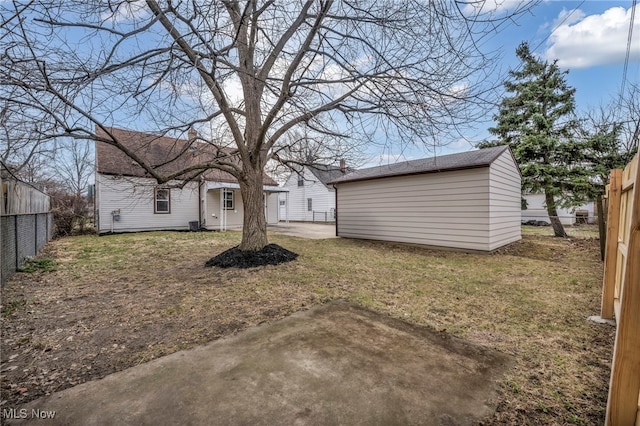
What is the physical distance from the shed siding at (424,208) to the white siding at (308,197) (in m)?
11.6

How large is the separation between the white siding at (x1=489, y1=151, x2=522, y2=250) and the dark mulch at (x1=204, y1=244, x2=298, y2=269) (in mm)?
5654

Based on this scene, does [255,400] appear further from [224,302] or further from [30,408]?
[224,302]

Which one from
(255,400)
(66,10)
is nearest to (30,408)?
(255,400)

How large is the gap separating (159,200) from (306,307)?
41.6ft

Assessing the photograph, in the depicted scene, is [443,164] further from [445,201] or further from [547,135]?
[547,135]

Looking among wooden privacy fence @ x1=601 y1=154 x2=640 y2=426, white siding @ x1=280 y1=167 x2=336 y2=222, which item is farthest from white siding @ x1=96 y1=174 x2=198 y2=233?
wooden privacy fence @ x1=601 y1=154 x2=640 y2=426

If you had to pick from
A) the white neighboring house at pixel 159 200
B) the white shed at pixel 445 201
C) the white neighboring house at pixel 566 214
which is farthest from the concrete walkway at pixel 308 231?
the white neighboring house at pixel 566 214

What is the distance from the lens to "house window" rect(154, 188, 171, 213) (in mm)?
13766

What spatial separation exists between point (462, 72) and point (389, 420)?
396 cm

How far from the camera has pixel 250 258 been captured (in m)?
6.45

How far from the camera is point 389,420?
1764 millimetres

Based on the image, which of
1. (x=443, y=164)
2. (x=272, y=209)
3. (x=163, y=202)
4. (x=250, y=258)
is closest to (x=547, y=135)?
(x=443, y=164)

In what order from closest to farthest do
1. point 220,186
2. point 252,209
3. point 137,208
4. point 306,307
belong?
point 306,307
point 252,209
point 137,208
point 220,186

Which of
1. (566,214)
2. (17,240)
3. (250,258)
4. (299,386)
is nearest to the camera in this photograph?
(299,386)
